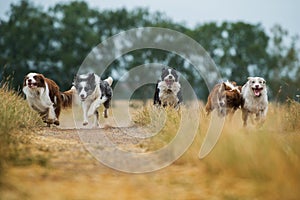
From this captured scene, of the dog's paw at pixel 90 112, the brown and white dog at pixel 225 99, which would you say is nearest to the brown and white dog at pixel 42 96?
the dog's paw at pixel 90 112

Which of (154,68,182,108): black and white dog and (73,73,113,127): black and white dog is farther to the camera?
(154,68,182,108): black and white dog

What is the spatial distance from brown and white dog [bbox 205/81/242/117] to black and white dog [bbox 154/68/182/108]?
3.30 feet

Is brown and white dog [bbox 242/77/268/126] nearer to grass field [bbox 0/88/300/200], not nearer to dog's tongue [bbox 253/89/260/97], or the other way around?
dog's tongue [bbox 253/89/260/97]

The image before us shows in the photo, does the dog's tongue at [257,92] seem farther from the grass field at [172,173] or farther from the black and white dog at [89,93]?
the grass field at [172,173]

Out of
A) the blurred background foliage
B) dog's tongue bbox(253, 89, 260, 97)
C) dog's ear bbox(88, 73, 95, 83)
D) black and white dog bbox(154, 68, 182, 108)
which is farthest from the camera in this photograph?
the blurred background foliage

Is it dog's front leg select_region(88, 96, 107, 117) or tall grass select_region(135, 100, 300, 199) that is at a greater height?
dog's front leg select_region(88, 96, 107, 117)

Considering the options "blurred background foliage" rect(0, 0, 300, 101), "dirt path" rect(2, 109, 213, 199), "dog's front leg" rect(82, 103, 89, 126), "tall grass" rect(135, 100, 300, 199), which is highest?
"blurred background foliage" rect(0, 0, 300, 101)

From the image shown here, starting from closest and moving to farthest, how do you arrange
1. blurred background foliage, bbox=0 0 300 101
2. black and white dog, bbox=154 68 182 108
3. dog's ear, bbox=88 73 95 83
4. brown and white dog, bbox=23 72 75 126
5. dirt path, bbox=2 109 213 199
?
dirt path, bbox=2 109 213 199 < brown and white dog, bbox=23 72 75 126 < dog's ear, bbox=88 73 95 83 < black and white dog, bbox=154 68 182 108 < blurred background foliage, bbox=0 0 300 101

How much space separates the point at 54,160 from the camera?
23.6 ft

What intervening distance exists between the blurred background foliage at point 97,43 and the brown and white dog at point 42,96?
26000mm

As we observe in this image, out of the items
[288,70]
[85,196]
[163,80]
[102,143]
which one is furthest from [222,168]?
[288,70]

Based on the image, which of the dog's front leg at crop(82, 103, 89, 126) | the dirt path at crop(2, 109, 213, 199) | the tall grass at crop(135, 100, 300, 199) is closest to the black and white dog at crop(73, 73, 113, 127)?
the dog's front leg at crop(82, 103, 89, 126)

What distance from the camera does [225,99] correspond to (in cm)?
1275

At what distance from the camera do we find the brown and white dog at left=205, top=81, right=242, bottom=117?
12727mm
